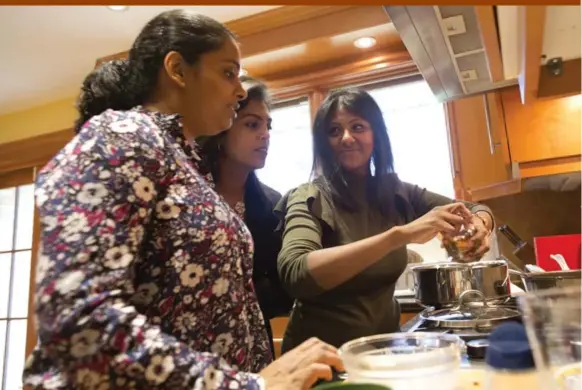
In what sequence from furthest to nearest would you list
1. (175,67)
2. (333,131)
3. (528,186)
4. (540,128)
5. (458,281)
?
(528,186) → (540,128) → (333,131) → (458,281) → (175,67)

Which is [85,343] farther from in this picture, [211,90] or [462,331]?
[462,331]

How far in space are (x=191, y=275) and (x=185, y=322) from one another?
0.06 meters

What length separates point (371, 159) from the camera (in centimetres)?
127

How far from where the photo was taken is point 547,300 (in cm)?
37

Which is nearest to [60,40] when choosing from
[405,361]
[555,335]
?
[405,361]

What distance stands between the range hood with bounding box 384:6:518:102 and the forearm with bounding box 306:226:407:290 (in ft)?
1.02

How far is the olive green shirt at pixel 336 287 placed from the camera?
0.99 metres

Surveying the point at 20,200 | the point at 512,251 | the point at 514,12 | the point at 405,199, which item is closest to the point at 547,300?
the point at 514,12

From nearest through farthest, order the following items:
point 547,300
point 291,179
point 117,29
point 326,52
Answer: point 547,300
point 117,29
point 326,52
point 291,179

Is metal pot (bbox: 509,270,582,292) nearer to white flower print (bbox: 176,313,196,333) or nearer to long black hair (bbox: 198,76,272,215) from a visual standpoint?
white flower print (bbox: 176,313,196,333)

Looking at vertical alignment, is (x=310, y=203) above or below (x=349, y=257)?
above

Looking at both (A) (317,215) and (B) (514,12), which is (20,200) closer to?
(A) (317,215)

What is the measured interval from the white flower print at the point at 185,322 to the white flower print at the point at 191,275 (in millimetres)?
41

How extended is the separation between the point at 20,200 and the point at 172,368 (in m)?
3.32
